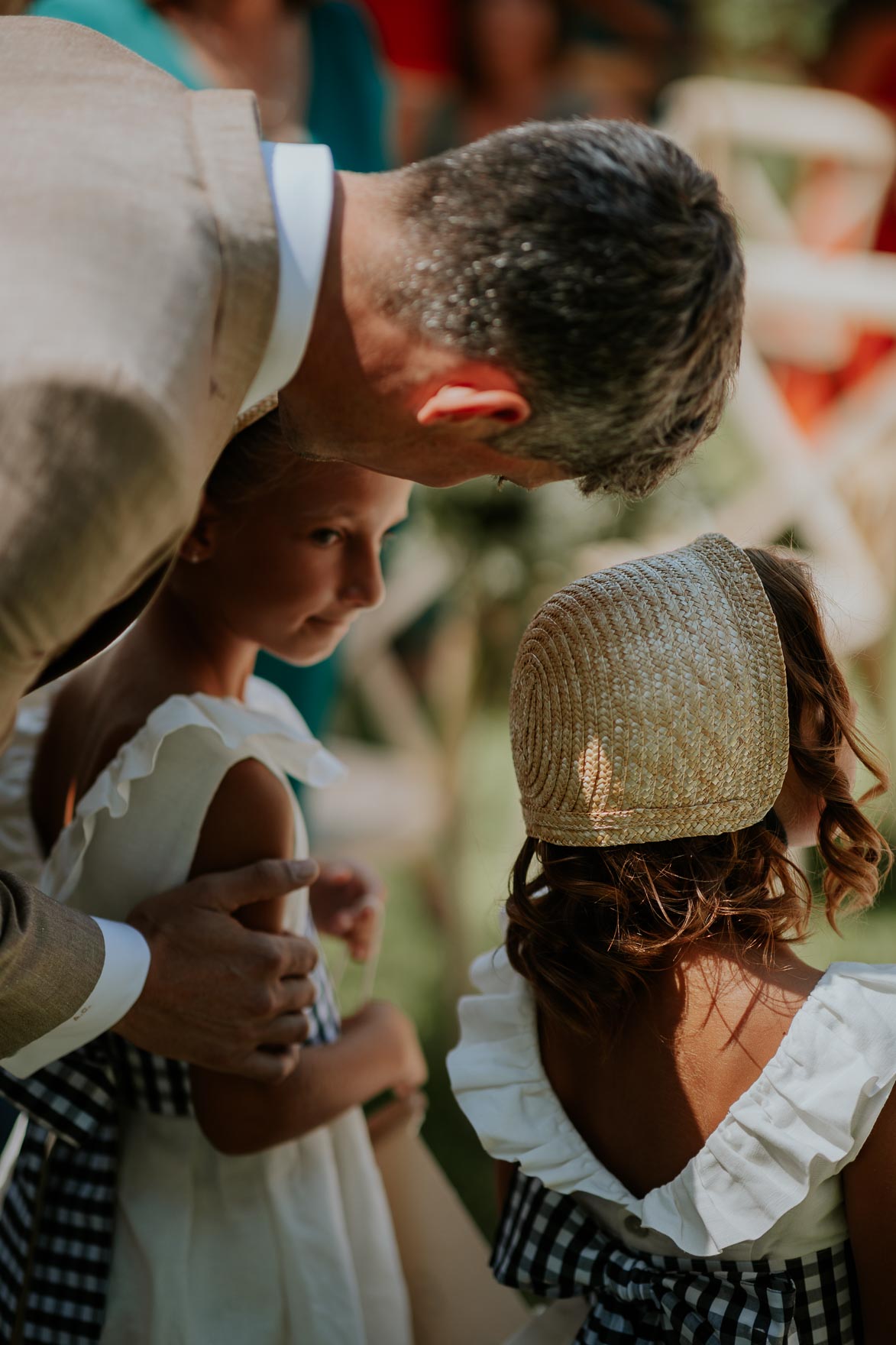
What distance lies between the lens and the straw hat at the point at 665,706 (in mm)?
1104

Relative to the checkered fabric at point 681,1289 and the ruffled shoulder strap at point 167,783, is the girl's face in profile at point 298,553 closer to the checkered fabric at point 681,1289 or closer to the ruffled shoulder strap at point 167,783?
the ruffled shoulder strap at point 167,783

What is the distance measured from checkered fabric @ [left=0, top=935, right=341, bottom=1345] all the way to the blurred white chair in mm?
2640

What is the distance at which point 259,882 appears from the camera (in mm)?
1261

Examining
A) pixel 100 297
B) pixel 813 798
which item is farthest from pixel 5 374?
pixel 813 798

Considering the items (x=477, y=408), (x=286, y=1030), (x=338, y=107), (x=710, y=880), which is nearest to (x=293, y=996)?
(x=286, y=1030)

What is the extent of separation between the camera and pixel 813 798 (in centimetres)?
121

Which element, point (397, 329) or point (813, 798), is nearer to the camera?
point (397, 329)

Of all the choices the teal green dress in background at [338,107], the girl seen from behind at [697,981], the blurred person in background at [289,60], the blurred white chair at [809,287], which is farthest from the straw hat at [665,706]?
the blurred white chair at [809,287]

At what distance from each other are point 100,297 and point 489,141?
330 mm

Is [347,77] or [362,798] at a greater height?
[347,77]

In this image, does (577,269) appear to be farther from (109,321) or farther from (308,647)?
(308,647)

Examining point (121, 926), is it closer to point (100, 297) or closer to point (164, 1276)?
point (164, 1276)

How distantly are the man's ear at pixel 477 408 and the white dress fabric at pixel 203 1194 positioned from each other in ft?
1.61

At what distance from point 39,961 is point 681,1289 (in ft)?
2.16
